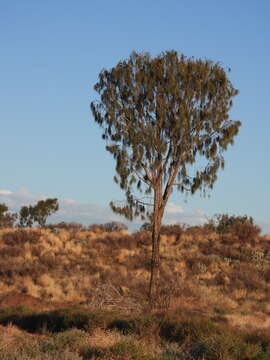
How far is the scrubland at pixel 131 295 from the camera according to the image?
13.1m

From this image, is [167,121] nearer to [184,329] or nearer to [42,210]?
[184,329]

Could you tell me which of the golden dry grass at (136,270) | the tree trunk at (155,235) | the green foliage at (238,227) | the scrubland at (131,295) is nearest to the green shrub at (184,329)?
the scrubland at (131,295)

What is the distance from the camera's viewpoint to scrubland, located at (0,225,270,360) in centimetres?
1306

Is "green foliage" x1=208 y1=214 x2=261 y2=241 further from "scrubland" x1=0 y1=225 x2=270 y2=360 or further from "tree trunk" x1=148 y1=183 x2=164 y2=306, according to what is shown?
"tree trunk" x1=148 y1=183 x2=164 y2=306

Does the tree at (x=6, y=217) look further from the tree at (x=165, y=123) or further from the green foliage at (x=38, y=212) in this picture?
the tree at (x=165, y=123)

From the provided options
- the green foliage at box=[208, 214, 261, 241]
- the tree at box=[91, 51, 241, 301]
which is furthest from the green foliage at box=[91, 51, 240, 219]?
the green foliage at box=[208, 214, 261, 241]

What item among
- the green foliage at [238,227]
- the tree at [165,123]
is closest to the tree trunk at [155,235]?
the tree at [165,123]

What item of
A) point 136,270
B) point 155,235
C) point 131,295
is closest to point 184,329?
point 155,235

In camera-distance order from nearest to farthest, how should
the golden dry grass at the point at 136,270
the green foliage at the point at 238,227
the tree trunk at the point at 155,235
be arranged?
the tree trunk at the point at 155,235 < the golden dry grass at the point at 136,270 < the green foliage at the point at 238,227

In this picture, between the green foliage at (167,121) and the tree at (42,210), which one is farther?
the tree at (42,210)

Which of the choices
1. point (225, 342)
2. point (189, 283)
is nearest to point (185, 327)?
point (225, 342)

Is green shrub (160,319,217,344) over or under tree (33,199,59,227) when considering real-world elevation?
under

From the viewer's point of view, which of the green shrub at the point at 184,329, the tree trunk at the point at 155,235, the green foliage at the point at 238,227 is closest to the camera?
the green shrub at the point at 184,329

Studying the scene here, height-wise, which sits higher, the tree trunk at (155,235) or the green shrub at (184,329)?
the tree trunk at (155,235)
